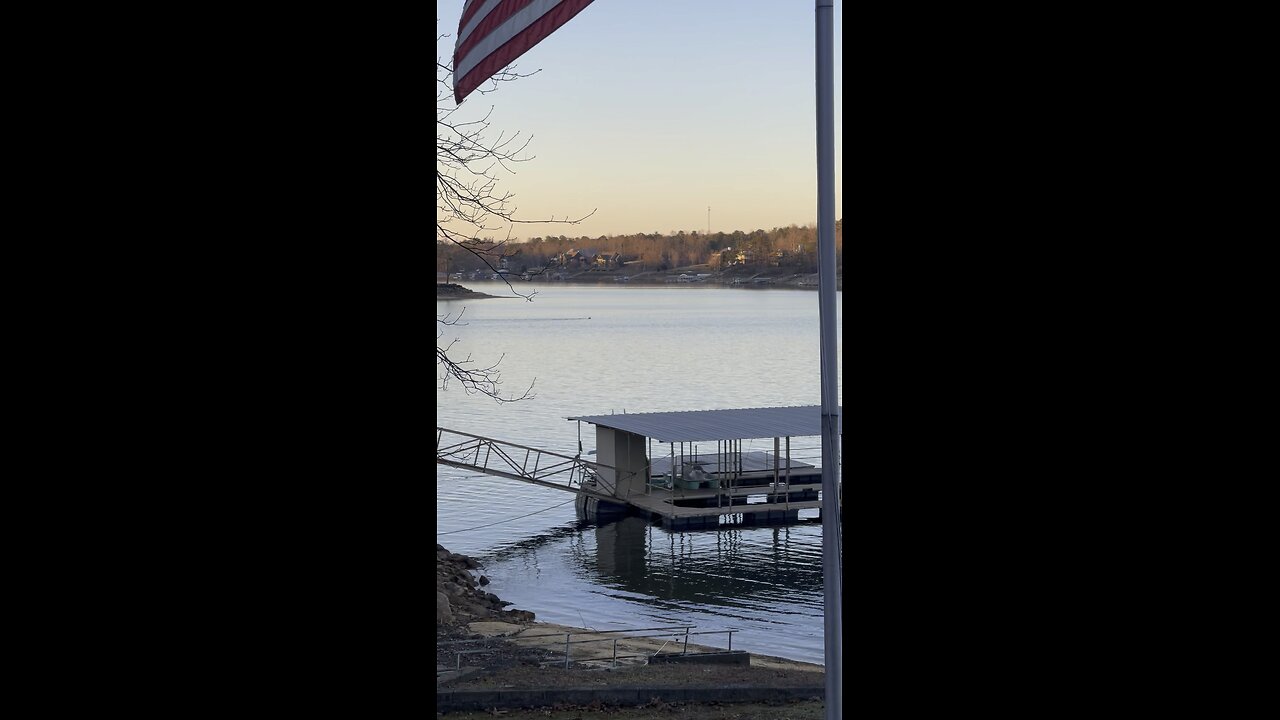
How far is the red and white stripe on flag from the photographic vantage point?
4152 mm

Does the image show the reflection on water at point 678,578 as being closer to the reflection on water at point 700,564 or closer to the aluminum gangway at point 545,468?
the reflection on water at point 700,564

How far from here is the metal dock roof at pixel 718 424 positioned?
31.3 m

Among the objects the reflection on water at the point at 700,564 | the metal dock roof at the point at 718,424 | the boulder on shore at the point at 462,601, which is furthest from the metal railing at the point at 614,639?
the metal dock roof at the point at 718,424

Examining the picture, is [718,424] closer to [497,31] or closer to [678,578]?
[678,578]

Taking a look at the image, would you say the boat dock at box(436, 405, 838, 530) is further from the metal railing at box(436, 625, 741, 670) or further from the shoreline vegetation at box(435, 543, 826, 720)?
the shoreline vegetation at box(435, 543, 826, 720)

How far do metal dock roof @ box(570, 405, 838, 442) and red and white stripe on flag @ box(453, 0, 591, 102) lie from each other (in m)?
25.6

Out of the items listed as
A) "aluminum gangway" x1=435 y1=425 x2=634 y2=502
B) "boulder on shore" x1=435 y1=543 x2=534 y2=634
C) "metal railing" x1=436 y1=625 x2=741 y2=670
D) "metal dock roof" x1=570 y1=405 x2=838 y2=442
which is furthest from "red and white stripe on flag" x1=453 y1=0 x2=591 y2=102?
"aluminum gangway" x1=435 y1=425 x2=634 y2=502
